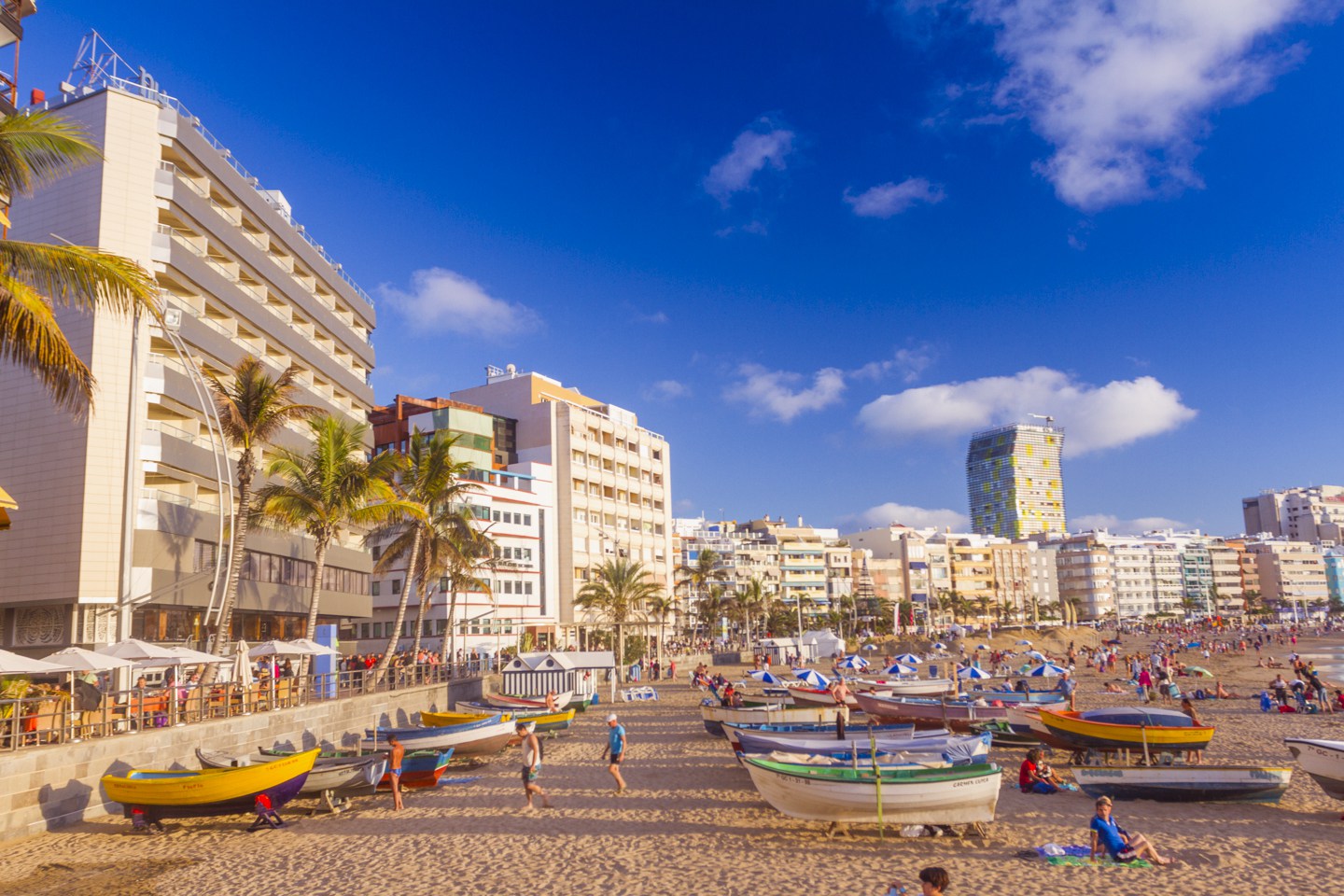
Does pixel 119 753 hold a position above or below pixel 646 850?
above

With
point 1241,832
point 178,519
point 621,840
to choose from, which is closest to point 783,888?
point 621,840

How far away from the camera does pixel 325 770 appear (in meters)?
19.7

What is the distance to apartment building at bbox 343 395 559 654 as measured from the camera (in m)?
63.6

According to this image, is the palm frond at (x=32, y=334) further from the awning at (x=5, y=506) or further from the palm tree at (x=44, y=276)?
the awning at (x=5, y=506)

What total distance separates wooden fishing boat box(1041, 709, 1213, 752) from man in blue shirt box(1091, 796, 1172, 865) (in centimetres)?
777

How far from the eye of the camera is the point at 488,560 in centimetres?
5616

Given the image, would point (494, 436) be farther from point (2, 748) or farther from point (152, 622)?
point (2, 748)

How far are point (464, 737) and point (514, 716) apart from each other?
3.92 m

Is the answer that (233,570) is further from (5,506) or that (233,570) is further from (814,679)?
(814,679)

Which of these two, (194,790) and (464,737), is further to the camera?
(464,737)

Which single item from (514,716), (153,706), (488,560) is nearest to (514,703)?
(514,716)

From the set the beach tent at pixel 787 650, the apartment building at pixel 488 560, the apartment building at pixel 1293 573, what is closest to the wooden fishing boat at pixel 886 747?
the apartment building at pixel 488 560

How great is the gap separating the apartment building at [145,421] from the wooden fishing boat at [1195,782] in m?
24.1

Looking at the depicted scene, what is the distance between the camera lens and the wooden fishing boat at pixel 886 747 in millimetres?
18969
